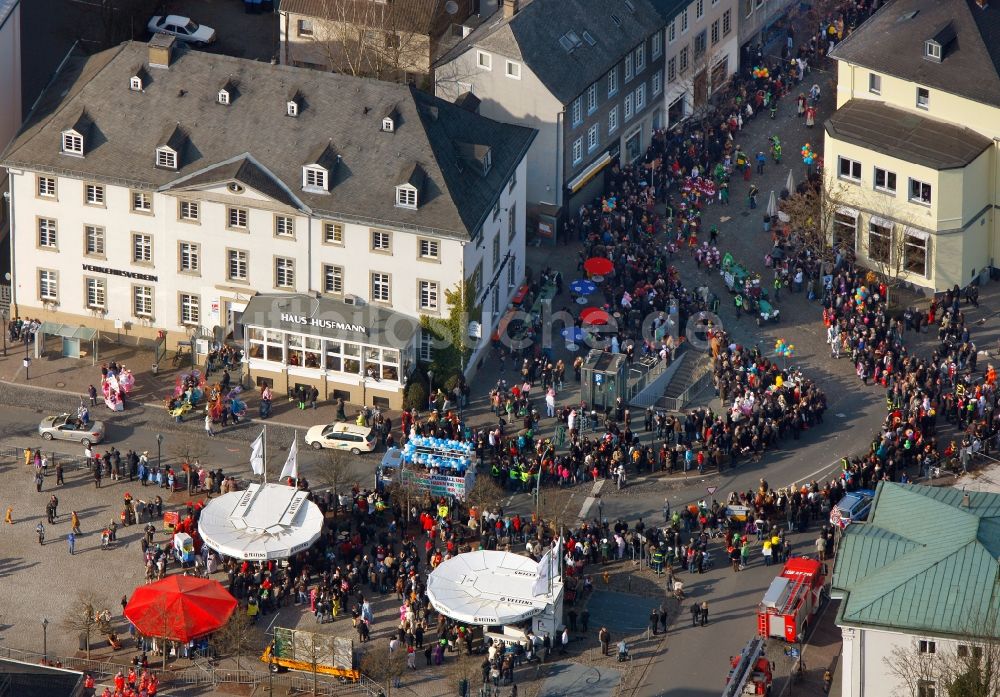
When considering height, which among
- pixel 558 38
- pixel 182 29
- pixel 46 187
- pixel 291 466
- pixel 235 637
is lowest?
pixel 235 637

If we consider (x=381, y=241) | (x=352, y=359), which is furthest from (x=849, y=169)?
(x=352, y=359)

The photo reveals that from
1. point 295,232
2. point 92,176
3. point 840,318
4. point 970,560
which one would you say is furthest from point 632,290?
point 970,560

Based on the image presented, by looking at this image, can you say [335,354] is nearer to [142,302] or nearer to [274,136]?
[274,136]

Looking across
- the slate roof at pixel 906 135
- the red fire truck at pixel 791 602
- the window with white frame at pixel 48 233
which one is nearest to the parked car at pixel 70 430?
the window with white frame at pixel 48 233

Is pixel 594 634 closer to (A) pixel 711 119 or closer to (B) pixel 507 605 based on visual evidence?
(B) pixel 507 605

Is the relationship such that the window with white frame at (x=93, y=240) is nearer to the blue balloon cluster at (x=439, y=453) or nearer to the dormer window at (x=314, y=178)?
the dormer window at (x=314, y=178)

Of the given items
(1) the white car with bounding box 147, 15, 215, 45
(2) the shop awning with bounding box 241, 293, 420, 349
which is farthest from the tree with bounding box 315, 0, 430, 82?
(2) the shop awning with bounding box 241, 293, 420, 349
